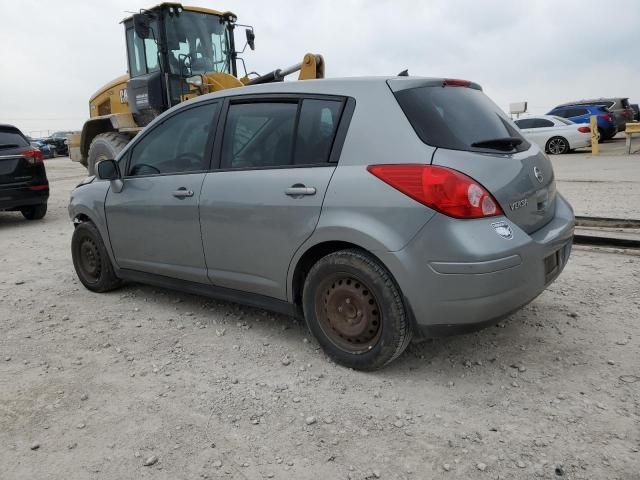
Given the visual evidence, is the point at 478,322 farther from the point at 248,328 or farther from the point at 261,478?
the point at 248,328

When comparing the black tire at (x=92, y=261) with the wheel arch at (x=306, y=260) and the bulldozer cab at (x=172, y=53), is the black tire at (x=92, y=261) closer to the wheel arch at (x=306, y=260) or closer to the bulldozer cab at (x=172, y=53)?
the wheel arch at (x=306, y=260)

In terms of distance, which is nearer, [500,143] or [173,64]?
[500,143]

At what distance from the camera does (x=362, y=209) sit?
9.68 ft

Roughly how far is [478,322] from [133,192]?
9.33 feet

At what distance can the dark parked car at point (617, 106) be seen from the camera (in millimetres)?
21250

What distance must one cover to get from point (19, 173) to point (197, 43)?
383 centimetres

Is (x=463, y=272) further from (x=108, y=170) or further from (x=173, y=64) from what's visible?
(x=173, y=64)

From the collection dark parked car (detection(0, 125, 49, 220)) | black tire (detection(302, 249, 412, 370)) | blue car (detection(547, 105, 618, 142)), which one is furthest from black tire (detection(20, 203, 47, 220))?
blue car (detection(547, 105, 618, 142))

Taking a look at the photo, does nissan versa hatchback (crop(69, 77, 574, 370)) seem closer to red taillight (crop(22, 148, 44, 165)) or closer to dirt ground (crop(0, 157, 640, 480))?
dirt ground (crop(0, 157, 640, 480))

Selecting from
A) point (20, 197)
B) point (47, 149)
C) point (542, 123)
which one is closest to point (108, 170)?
point (20, 197)

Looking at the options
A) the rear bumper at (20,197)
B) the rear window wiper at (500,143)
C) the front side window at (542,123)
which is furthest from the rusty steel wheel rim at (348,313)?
the front side window at (542,123)

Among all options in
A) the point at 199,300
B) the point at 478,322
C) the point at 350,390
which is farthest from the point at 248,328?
the point at 478,322

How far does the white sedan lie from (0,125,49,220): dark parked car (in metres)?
14.6

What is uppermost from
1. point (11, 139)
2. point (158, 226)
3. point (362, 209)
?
point (11, 139)
